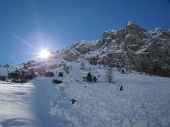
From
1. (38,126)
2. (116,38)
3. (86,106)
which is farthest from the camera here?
(116,38)

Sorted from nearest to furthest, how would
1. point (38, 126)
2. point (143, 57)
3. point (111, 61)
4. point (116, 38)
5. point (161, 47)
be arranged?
point (38, 126) < point (143, 57) < point (161, 47) < point (111, 61) < point (116, 38)

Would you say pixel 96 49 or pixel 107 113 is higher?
pixel 96 49

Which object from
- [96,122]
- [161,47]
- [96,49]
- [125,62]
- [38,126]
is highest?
[96,49]

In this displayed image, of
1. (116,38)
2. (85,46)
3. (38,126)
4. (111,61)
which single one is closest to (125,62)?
(111,61)

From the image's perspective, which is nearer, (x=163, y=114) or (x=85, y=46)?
(x=163, y=114)

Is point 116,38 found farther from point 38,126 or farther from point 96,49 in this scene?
point 38,126

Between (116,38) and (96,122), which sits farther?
(116,38)

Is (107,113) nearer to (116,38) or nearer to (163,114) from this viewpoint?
(163,114)

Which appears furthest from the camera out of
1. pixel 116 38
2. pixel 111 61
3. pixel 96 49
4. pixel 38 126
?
pixel 96 49

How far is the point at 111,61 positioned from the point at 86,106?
53745 mm

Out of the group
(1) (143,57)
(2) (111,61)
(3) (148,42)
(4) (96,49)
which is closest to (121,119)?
(1) (143,57)

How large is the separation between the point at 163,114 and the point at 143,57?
5037cm

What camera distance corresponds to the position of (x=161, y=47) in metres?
57.3

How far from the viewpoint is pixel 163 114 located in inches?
314
